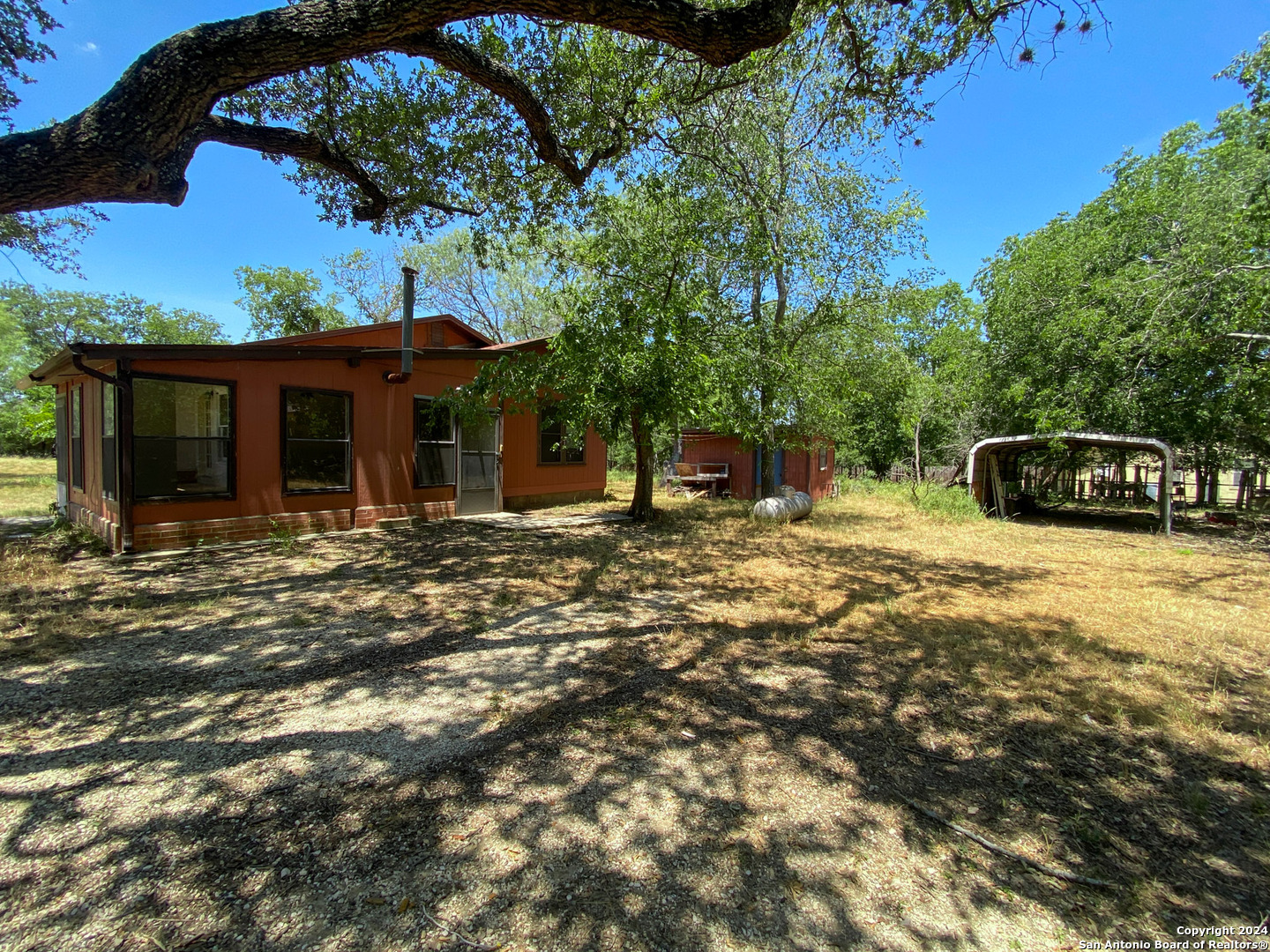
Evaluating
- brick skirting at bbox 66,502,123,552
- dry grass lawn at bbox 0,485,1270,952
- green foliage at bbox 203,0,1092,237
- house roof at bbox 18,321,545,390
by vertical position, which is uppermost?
green foliage at bbox 203,0,1092,237

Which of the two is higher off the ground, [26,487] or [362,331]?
[362,331]

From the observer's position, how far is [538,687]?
10.8 feet

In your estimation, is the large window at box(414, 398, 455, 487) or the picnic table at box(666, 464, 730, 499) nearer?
the large window at box(414, 398, 455, 487)

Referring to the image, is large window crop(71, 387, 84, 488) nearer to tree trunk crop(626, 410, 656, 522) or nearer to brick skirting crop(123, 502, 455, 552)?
brick skirting crop(123, 502, 455, 552)

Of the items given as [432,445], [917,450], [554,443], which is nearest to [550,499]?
[554,443]

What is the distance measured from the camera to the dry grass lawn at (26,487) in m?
10.4

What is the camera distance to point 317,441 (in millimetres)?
7848

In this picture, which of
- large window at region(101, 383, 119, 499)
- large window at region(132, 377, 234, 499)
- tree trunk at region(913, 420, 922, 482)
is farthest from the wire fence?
large window at region(101, 383, 119, 499)

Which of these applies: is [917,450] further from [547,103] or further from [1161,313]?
[547,103]

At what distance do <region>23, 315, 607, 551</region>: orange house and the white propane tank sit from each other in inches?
165

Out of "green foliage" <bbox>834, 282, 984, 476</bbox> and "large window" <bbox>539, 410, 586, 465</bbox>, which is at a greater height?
"green foliage" <bbox>834, 282, 984, 476</bbox>

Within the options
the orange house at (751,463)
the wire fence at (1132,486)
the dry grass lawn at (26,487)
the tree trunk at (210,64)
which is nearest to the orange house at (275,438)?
the dry grass lawn at (26,487)

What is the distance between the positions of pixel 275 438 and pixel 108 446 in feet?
6.29

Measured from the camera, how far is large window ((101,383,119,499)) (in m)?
6.61
